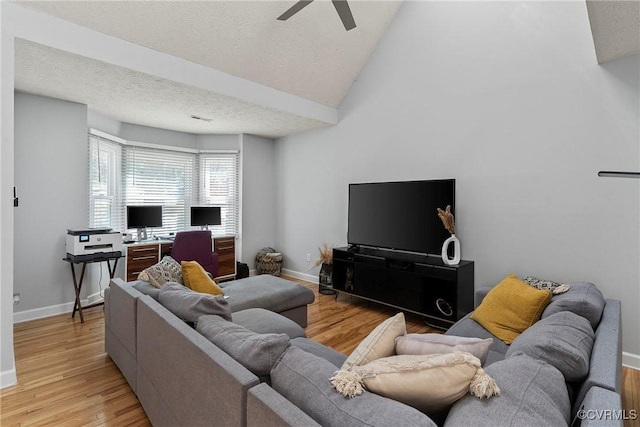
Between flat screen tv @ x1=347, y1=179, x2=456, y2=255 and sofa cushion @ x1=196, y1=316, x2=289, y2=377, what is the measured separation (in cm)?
259

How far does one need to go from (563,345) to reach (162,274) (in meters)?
2.56

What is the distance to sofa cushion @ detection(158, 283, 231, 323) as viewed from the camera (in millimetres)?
1743

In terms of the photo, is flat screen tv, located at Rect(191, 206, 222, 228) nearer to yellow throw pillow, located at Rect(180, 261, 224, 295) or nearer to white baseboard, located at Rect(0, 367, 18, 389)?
yellow throw pillow, located at Rect(180, 261, 224, 295)

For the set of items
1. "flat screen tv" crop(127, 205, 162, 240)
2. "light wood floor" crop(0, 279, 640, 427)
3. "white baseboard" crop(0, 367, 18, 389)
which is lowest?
"light wood floor" crop(0, 279, 640, 427)

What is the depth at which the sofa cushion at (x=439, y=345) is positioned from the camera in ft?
4.06

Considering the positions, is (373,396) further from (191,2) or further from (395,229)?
(191,2)

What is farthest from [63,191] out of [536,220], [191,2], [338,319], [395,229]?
[536,220]

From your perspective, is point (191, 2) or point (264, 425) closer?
point (264, 425)

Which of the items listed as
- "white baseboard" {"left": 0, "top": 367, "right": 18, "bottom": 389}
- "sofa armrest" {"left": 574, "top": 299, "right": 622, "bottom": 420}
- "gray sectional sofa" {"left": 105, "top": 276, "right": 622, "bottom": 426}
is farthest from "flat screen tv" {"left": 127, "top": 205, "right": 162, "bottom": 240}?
"sofa armrest" {"left": 574, "top": 299, "right": 622, "bottom": 420}

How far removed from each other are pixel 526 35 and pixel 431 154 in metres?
1.43

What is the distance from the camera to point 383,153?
4.21 meters

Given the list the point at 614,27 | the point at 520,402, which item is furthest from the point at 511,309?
the point at 614,27

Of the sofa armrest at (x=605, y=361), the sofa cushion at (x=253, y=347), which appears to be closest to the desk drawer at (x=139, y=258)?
the sofa cushion at (x=253, y=347)

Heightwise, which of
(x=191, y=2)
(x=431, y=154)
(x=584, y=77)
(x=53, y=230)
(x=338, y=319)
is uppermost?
(x=191, y=2)
